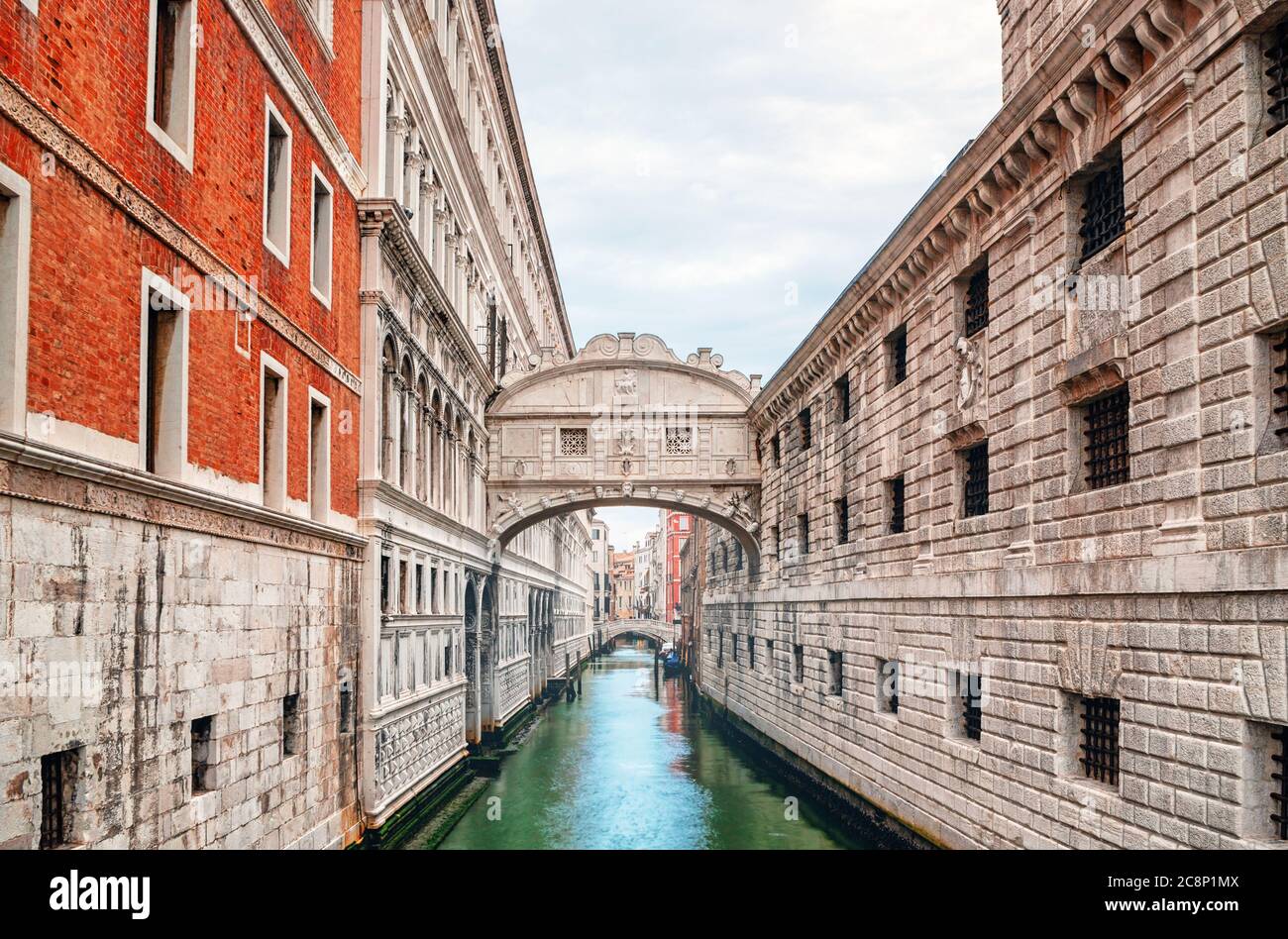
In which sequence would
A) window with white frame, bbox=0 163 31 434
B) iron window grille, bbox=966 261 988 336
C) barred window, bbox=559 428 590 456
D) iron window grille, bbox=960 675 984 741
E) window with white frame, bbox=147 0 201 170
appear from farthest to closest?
barred window, bbox=559 428 590 456 < iron window grille, bbox=966 261 988 336 < iron window grille, bbox=960 675 984 741 < window with white frame, bbox=147 0 201 170 < window with white frame, bbox=0 163 31 434

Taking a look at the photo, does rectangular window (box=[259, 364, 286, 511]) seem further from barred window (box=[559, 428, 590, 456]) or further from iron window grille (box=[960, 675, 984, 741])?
barred window (box=[559, 428, 590, 456])

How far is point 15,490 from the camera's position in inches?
249

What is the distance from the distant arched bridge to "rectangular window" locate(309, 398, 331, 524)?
51.1 metres

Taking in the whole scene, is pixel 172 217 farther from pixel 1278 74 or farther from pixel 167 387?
pixel 1278 74

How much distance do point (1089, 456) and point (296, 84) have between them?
9403 millimetres

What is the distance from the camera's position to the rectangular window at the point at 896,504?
16703 mm

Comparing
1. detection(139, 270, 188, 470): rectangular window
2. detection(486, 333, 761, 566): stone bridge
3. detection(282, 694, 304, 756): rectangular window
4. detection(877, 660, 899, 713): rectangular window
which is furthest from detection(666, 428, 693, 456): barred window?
detection(139, 270, 188, 470): rectangular window

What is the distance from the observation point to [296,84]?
12.3 meters

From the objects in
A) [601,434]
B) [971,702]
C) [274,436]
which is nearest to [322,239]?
[274,436]

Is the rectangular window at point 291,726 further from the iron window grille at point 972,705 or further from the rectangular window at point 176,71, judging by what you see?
the iron window grille at point 972,705

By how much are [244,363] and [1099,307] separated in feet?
26.7

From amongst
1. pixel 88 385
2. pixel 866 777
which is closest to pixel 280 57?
pixel 88 385

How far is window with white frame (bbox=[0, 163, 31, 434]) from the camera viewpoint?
20.8 feet
